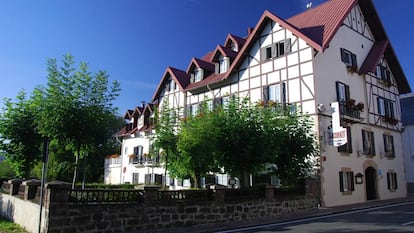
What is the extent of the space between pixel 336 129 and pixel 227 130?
25.3 ft

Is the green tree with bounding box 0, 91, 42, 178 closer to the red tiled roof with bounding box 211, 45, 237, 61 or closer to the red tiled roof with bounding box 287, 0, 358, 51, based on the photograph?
the red tiled roof with bounding box 211, 45, 237, 61

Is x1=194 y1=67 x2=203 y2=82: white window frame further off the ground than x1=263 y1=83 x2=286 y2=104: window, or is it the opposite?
x1=194 y1=67 x2=203 y2=82: white window frame

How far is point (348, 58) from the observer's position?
983 inches

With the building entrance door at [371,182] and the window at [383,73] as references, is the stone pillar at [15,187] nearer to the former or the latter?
the building entrance door at [371,182]

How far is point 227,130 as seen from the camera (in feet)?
55.0

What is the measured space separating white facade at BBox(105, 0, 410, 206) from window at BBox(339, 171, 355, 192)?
6 cm

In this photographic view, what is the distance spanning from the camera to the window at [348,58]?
24303mm

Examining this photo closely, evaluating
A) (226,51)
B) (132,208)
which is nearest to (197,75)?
(226,51)

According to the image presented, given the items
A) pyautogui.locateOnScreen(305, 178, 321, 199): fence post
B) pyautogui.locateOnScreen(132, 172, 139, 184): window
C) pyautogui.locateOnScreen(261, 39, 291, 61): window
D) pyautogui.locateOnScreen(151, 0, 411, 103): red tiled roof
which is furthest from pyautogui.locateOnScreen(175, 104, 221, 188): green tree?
pyautogui.locateOnScreen(132, 172, 139, 184): window

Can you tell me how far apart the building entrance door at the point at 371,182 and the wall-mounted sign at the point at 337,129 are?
692 centimetres

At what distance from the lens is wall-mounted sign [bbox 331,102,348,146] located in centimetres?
1978

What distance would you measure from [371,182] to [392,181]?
10.5ft

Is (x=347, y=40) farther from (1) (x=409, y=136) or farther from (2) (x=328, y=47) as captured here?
(1) (x=409, y=136)

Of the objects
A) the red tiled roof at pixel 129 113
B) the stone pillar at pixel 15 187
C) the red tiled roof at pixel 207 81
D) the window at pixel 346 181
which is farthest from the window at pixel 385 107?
the red tiled roof at pixel 129 113
